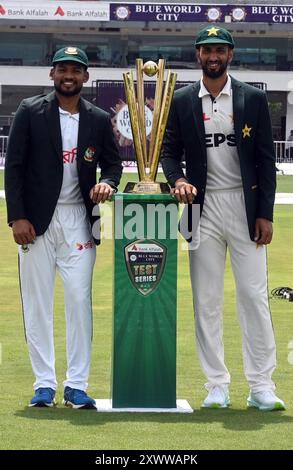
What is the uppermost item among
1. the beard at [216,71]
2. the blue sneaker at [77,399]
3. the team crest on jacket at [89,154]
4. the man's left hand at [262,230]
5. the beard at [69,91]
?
the beard at [216,71]

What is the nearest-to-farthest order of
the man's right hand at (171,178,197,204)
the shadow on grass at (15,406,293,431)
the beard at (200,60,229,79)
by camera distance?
the shadow on grass at (15,406,293,431) < the man's right hand at (171,178,197,204) < the beard at (200,60,229,79)

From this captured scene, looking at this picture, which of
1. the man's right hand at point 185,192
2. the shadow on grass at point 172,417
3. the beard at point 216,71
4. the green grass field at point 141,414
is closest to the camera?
the green grass field at point 141,414

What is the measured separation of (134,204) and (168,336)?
771mm

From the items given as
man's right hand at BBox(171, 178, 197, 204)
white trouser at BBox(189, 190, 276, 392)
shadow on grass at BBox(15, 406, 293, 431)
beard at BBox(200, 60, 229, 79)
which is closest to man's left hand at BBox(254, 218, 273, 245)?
white trouser at BBox(189, 190, 276, 392)

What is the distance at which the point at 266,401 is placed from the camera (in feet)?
21.8

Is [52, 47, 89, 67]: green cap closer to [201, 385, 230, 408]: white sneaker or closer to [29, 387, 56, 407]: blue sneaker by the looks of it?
[29, 387, 56, 407]: blue sneaker

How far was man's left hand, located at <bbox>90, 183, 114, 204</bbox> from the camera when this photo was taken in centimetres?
645

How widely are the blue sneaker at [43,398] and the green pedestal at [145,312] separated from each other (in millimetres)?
359

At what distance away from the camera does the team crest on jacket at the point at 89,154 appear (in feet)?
21.9

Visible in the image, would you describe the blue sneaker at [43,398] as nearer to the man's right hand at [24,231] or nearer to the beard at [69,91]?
the man's right hand at [24,231]

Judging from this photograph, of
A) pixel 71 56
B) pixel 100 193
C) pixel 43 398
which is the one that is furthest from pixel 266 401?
pixel 71 56

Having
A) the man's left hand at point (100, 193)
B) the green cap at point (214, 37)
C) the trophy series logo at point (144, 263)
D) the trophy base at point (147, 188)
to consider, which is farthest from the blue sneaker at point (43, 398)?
the green cap at point (214, 37)

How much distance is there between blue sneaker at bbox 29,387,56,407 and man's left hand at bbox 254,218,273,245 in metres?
1.44

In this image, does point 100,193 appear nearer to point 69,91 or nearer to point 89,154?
point 89,154
